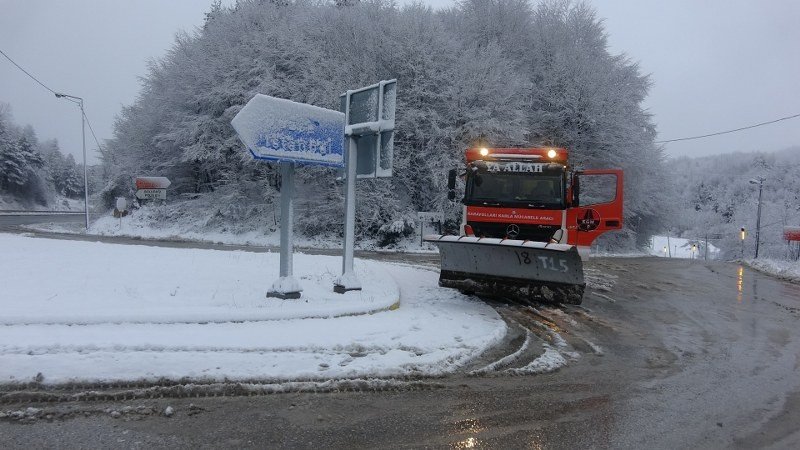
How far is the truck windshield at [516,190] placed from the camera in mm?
9922

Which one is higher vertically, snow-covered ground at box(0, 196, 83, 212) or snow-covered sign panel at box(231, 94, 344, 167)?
snow-covered sign panel at box(231, 94, 344, 167)

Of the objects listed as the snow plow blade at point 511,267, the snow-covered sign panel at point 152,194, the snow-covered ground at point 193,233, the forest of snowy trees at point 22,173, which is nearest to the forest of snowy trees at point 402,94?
the snow-covered ground at point 193,233

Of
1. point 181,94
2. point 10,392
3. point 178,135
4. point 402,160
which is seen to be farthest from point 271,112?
point 181,94

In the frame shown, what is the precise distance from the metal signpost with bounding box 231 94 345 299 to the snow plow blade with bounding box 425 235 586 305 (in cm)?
256

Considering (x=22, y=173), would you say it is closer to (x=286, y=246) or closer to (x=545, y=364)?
(x=286, y=246)

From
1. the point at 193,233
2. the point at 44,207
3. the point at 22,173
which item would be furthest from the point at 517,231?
the point at 44,207

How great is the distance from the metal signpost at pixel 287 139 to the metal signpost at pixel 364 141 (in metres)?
0.45

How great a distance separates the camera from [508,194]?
33.3ft

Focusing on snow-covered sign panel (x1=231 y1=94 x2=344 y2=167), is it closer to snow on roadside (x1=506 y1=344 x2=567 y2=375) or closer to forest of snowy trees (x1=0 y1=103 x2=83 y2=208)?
snow on roadside (x1=506 y1=344 x2=567 y2=375)

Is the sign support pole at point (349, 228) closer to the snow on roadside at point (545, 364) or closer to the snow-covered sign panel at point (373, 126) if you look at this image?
the snow-covered sign panel at point (373, 126)

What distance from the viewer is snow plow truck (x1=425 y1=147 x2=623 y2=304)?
8.87m

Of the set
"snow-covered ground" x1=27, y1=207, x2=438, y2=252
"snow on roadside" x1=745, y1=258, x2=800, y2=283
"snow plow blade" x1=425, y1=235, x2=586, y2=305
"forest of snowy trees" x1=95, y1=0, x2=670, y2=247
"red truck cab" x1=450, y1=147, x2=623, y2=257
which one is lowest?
"snow on roadside" x1=745, y1=258, x2=800, y2=283

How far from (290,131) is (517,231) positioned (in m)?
4.76

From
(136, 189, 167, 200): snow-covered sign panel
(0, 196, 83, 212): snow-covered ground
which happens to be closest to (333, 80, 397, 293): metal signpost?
(136, 189, 167, 200): snow-covered sign panel
